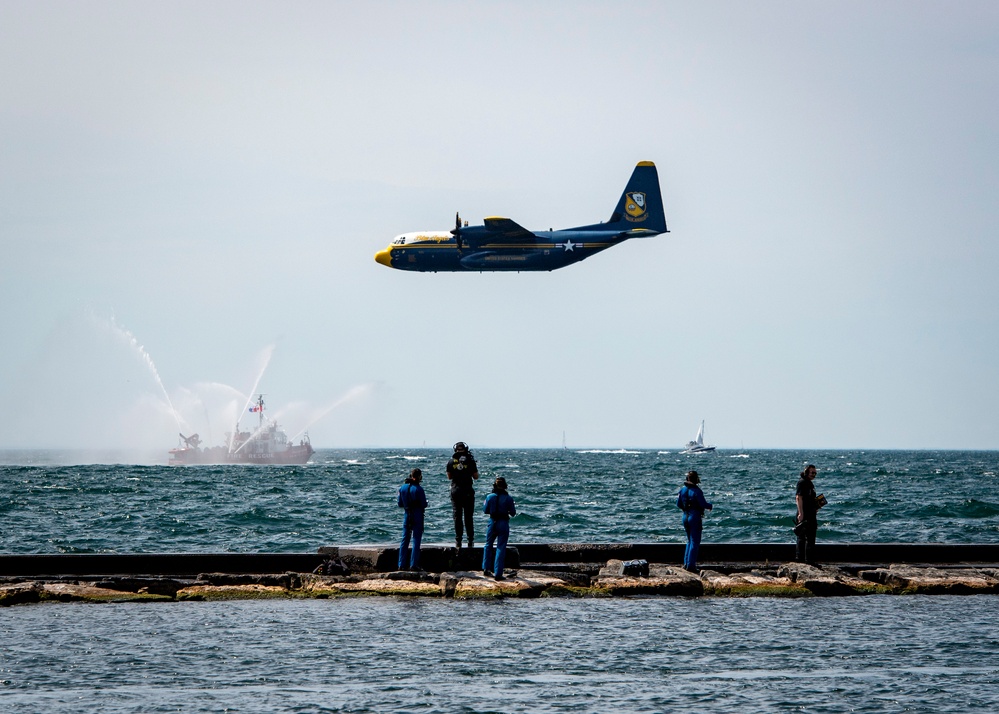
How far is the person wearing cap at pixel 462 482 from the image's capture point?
21.4 m

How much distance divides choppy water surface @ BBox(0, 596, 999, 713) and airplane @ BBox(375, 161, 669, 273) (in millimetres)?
36026

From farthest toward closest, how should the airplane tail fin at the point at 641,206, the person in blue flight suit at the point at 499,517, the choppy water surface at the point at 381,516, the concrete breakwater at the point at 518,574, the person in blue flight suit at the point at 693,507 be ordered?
1. the airplane tail fin at the point at 641,206
2. the choppy water surface at the point at 381,516
3. the person in blue flight suit at the point at 693,507
4. the concrete breakwater at the point at 518,574
5. the person in blue flight suit at the point at 499,517

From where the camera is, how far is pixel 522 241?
55.9 metres

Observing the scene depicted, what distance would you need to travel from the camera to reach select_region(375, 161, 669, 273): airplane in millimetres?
55438

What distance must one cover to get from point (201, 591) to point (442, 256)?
3878 centimetres

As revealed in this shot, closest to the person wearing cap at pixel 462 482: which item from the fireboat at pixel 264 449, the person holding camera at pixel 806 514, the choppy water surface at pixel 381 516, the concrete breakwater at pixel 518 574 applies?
the concrete breakwater at pixel 518 574

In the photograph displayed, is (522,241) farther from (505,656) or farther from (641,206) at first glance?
(505,656)

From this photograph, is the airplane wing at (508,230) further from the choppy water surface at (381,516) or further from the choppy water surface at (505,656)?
the choppy water surface at (505,656)

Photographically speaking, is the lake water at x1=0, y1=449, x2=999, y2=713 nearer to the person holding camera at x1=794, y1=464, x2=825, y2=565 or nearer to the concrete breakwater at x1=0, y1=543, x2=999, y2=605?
the concrete breakwater at x1=0, y1=543, x2=999, y2=605

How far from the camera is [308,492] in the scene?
245 ft

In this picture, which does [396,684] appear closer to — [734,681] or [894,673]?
[734,681]

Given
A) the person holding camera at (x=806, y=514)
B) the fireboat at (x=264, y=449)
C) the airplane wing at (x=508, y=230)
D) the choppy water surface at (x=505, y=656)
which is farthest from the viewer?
the fireboat at (x=264, y=449)

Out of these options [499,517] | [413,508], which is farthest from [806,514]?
[413,508]

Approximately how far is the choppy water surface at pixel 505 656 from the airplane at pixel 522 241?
36026mm
